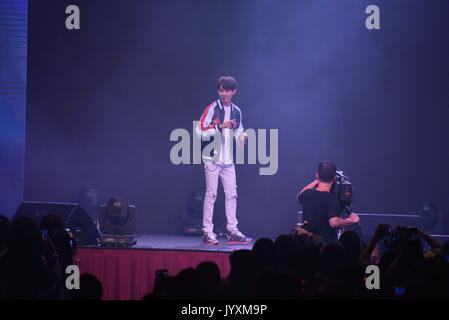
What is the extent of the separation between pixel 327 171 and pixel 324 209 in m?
0.40

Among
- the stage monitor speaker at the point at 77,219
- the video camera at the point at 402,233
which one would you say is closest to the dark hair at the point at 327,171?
the video camera at the point at 402,233

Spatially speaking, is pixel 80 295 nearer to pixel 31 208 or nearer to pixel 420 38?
pixel 31 208

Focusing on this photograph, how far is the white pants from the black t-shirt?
248cm

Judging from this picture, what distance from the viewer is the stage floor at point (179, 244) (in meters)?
8.74

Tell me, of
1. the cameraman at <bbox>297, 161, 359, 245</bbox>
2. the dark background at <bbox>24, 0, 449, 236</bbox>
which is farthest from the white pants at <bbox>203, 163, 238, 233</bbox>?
the cameraman at <bbox>297, 161, 359, 245</bbox>

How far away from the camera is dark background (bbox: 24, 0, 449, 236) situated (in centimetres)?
1088

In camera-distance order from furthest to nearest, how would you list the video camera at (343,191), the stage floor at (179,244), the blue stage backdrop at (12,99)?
the blue stage backdrop at (12,99)
the stage floor at (179,244)
the video camera at (343,191)

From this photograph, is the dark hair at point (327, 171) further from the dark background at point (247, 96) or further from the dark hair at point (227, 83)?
the dark background at point (247, 96)

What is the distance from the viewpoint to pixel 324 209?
7.28 m

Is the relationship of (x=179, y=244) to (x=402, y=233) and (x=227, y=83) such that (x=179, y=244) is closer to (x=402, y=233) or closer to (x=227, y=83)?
(x=227, y=83)

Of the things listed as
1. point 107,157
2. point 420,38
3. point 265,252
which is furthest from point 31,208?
point 420,38

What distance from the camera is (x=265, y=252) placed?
5.41 metres

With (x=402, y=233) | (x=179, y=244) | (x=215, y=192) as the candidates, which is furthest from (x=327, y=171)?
(x=179, y=244)

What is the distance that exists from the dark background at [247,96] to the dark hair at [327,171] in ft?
11.7
